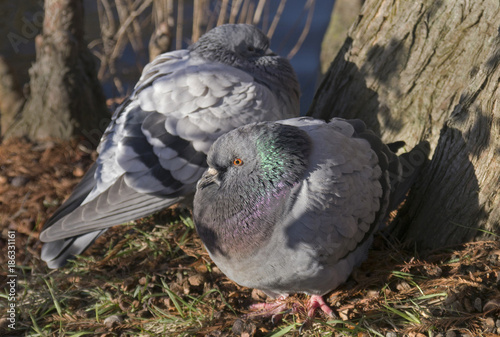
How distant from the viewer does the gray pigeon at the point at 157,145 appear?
146 inches

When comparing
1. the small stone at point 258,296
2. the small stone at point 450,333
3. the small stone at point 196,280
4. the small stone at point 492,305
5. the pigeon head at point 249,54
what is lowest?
the small stone at point 196,280

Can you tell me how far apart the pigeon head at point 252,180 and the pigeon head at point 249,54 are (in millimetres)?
1493

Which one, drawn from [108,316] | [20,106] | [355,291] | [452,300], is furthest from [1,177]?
[452,300]

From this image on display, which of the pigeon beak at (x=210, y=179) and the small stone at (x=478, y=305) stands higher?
the pigeon beak at (x=210, y=179)

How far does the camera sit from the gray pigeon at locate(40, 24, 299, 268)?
3.72m

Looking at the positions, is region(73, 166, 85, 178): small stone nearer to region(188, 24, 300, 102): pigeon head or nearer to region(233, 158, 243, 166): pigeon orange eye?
region(188, 24, 300, 102): pigeon head

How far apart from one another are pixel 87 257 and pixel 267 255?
192 cm

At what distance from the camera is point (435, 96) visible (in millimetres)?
3830

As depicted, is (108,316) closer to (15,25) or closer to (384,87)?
(384,87)

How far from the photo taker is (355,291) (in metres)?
3.38

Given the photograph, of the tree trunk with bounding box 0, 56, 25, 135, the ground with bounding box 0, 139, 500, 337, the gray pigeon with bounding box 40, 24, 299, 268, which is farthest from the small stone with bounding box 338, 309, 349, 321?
the tree trunk with bounding box 0, 56, 25, 135

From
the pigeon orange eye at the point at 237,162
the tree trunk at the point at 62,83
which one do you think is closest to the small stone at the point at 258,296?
the pigeon orange eye at the point at 237,162

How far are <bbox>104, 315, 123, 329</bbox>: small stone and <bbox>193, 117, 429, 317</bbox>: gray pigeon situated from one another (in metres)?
0.92

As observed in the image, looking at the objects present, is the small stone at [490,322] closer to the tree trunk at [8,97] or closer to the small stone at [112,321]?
the small stone at [112,321]
